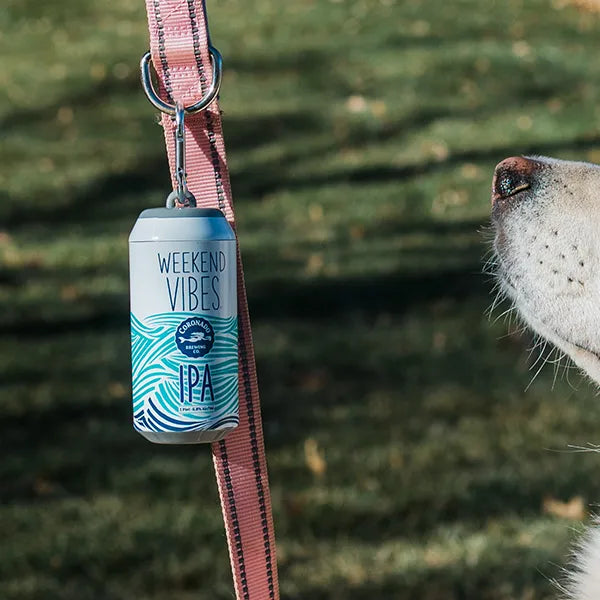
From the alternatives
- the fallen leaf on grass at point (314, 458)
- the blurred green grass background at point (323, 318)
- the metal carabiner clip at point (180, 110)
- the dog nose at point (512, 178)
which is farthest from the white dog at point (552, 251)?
the fallen leaf on grass at point (314, 458)

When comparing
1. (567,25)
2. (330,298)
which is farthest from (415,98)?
(330,298)

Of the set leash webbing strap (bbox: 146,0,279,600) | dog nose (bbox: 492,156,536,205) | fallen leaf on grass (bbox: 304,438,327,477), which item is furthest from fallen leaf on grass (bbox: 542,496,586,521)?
leash webbing strap (bbox: 146,0,279,600)

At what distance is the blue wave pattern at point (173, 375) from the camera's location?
6.75 ft

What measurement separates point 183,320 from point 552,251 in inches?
38.6

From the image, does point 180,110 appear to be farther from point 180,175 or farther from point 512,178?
point 512,178

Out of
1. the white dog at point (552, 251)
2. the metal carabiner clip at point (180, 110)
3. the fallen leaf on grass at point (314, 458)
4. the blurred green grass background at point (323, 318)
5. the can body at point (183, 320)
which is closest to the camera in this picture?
the can body at point (183, 320)

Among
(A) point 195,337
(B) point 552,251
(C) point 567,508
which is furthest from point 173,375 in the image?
(C) point 567,508

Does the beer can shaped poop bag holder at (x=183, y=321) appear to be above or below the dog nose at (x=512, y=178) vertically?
below

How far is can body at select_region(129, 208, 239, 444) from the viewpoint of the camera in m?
2.03

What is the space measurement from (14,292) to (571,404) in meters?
3.09

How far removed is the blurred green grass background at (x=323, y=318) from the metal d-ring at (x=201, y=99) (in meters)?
2.20

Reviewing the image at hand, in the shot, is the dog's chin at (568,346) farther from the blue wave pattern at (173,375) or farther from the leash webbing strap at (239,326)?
the blue wave pattern at (173,375)

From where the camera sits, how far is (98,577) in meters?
4.05

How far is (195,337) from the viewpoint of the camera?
206cm
